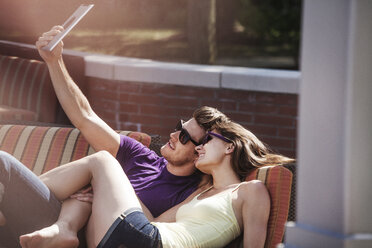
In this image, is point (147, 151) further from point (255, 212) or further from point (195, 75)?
point (195, 75)

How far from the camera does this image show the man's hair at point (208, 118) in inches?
135

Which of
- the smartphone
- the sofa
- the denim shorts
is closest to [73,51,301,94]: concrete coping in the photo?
the sofa

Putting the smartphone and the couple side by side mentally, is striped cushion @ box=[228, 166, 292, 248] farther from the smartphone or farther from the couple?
the smartphone

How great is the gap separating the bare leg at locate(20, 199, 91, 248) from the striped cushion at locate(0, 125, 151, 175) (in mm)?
702

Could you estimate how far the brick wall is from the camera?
551cm

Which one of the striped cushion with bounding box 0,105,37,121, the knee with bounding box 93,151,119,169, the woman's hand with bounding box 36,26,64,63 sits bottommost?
the striped cushion with bounding box 0,105,37,121

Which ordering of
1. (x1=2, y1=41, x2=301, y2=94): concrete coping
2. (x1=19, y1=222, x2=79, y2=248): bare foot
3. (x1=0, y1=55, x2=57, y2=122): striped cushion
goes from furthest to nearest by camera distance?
(x1=0, y1=55, x2=57, y2=122): striped cushion < (x1=2, y1=41, x2=301, y2=94): concrete coping < (x1=19, y1=222, x2=79, y2=248): bare foot

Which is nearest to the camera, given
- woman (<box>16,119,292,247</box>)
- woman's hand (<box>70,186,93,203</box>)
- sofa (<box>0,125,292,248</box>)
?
woman (<box>16,119,292,247</box>)

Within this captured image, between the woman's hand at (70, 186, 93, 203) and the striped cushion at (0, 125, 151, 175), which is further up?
the striped cushion at (0, 125, 151, 175)

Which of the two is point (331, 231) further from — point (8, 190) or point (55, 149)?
point (55, 149)

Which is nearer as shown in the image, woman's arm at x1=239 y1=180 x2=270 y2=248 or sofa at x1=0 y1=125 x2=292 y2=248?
woman's arm at x1=239 y1=180 x2=270 y2=248

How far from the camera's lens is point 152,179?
11.6ft

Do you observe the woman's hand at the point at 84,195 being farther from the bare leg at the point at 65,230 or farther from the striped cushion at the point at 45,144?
the striped cushion at the point at 45,144

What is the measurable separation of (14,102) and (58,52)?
2.79 m
